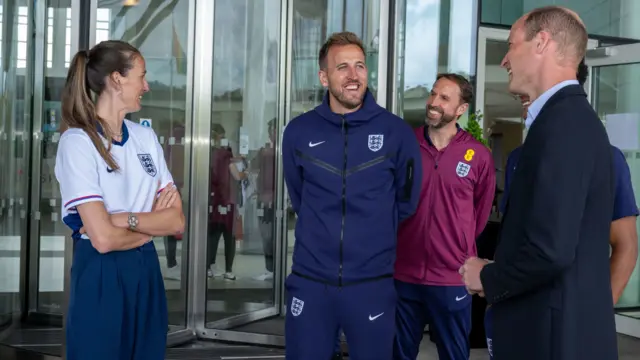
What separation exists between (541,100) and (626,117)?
5.01 meters

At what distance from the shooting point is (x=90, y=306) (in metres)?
2.09

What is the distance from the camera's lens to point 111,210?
85.6 inches

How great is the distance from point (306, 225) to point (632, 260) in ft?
3.60

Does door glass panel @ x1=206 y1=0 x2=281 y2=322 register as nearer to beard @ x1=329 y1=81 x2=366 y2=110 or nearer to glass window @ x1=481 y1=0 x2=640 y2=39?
glass window @ x1=481 y1=0 x2=640 y2=39

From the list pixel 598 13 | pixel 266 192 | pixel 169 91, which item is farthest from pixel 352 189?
pixel 598 13

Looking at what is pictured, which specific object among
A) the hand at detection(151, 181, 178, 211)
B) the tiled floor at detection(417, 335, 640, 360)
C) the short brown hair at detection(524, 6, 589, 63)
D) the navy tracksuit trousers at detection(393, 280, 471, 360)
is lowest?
the tiled floor at detection(417, 335, 640, 360)

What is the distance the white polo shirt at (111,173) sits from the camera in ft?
6.91

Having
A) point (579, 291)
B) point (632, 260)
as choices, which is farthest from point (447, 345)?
point (579, 291)

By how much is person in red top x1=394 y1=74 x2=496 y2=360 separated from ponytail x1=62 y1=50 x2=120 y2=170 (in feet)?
4.92

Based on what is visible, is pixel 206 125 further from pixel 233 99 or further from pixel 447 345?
pixel 447 345

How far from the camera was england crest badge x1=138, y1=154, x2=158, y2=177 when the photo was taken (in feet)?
7.32

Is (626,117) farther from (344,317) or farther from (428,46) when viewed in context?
(344,317)

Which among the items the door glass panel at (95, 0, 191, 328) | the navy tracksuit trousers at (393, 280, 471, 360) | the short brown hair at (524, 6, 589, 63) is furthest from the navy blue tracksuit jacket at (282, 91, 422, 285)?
the door glass panel at (95, 0, 191, 328)

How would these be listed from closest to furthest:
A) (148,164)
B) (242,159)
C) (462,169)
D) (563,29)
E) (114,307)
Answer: (563,29) → (114,307) → (148,164) → (462,169) → (242,159)
